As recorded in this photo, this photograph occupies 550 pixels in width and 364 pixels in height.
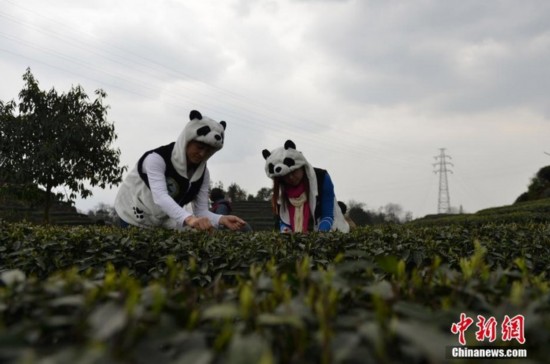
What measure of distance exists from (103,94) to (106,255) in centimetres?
1213

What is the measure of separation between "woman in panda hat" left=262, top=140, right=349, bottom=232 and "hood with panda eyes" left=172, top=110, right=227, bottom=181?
0.85m

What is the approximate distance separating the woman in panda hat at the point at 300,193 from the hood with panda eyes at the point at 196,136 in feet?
2.78

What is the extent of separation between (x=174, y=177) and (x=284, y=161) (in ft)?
4.16

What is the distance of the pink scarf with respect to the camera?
5719 millimetres

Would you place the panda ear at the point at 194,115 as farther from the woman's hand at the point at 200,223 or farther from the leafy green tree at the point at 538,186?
the leafy green tree at the point at 538,186

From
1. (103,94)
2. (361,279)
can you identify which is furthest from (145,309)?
(103,94)

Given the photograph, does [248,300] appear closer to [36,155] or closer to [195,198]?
[195,198]

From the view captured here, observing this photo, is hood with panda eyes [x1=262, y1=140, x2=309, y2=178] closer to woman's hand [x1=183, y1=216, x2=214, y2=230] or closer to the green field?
woman's hand [x1=183, y1=216, x2=214, y2=230]

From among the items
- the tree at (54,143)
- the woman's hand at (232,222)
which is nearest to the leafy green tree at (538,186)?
the tree at (54,143)

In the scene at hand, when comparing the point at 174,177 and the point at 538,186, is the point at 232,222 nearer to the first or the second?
the point at 174,177

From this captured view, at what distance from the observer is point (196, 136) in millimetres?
4930

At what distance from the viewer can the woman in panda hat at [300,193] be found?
5.61 metres

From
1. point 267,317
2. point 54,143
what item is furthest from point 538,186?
point 267,317

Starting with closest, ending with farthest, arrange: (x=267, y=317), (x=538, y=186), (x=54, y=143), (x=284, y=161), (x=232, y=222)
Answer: (x=267, y=317), (x=232, y=222), (x=284, y=161), (x=54, y=143), (x=538, y=186)
